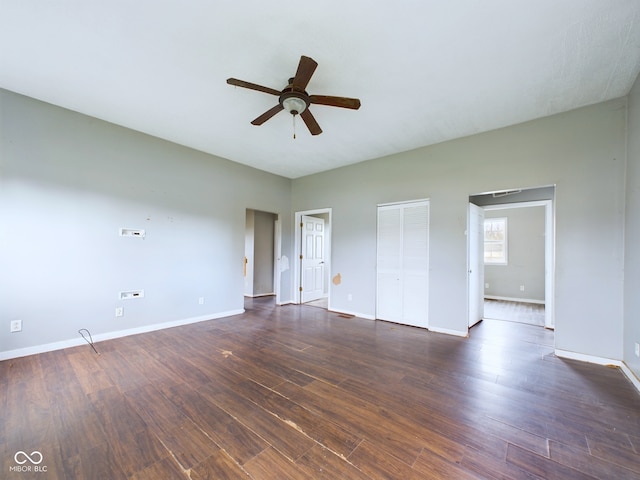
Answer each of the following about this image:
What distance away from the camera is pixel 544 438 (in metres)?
1.71

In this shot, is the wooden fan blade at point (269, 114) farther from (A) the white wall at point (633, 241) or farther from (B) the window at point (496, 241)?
(B) the window at point (496, 241)

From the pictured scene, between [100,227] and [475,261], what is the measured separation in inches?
224

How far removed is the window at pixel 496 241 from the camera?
6.86 meters

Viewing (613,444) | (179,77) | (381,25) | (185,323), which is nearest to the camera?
(613,444)

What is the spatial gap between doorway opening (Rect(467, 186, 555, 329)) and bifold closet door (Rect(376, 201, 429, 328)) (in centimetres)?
91

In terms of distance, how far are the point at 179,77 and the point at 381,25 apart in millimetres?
1991

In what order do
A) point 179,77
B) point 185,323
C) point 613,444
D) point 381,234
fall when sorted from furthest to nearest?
point 381,234
point 185,323
point 179,77
point 613,444

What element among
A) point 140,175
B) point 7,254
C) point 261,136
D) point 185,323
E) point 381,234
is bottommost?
point 185,323

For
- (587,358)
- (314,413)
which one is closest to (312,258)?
(314,413)

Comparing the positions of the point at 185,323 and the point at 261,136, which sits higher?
the point at 261,136

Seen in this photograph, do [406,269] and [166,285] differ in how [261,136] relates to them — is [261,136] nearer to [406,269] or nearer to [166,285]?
[166,285]

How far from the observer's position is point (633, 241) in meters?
2.53

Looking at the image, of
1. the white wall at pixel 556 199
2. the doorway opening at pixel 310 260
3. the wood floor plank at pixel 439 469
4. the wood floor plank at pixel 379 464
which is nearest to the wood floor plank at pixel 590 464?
the wood floor plank at pixel 439 469

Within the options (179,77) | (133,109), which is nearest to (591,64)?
(179,77)
